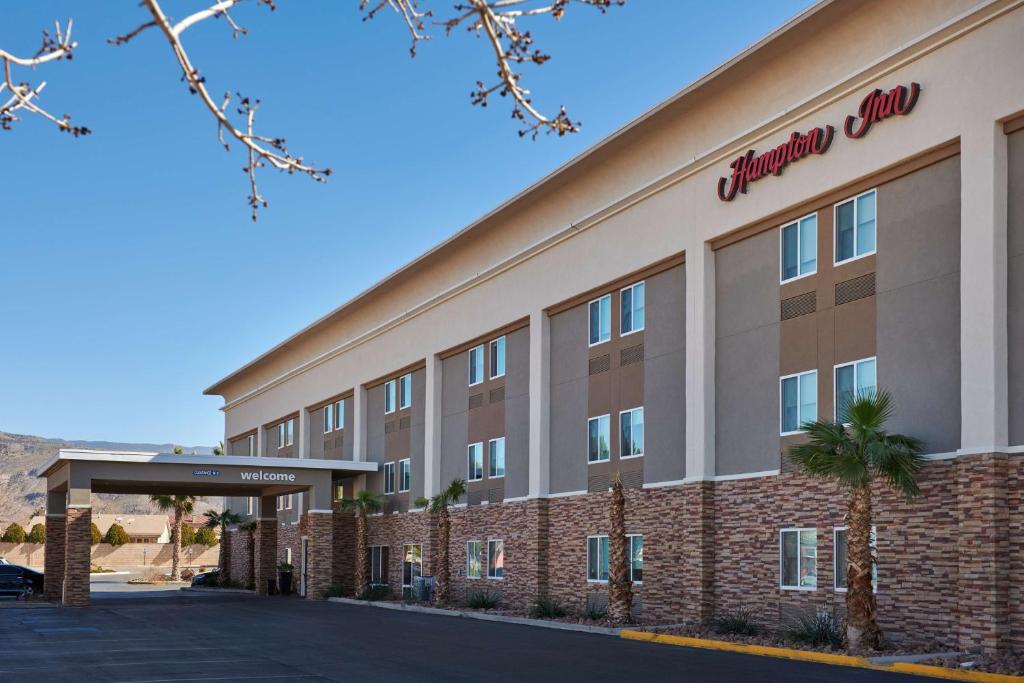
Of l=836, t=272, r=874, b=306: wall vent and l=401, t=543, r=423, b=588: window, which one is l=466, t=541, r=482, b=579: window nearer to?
l=401, t=543, r=423, b=588: window

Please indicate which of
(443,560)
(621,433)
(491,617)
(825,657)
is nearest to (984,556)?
(825,657)

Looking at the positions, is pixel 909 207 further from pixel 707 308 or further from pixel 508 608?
pixel 508 608

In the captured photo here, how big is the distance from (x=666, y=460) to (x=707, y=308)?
4.27m

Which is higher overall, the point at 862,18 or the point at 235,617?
the point at 862,18

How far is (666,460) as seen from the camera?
30.8 m

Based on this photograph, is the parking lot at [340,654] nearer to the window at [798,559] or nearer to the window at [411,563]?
the window at [798,559]

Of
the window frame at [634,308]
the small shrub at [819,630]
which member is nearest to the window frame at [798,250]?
the window frame at [634,308]

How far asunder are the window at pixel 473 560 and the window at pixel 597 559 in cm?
733

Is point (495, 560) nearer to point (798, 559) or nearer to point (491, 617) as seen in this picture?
point (491, 617)

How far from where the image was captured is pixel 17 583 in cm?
5091

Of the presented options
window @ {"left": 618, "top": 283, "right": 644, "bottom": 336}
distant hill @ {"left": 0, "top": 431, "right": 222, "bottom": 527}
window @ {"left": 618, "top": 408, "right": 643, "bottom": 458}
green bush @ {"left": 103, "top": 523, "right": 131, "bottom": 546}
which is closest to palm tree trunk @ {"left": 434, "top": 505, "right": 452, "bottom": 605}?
window @ {"left": 618, "top": 408, "right": 643, "bottom": 458}

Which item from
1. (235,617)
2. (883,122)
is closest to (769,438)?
(883,122)

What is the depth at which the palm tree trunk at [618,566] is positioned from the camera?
2961 cm

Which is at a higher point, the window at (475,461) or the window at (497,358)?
the window at (497,358)
